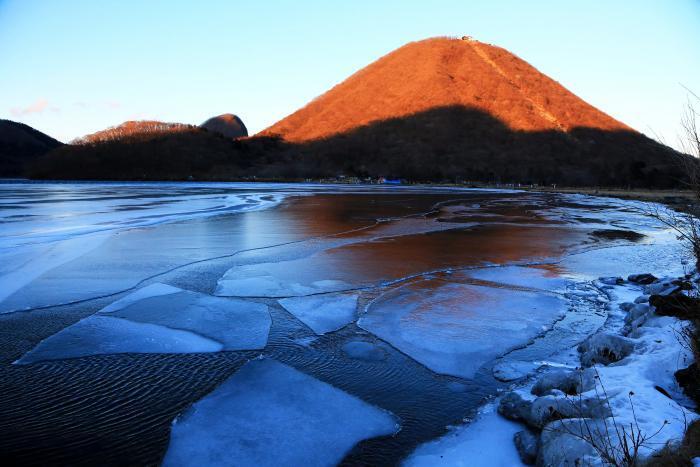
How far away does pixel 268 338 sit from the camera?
6.14m

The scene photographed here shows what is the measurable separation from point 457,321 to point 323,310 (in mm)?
1993

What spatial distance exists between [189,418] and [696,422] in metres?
3.92

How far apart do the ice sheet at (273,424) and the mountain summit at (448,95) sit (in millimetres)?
117267

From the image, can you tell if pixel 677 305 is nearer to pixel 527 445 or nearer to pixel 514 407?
pixel 514 407

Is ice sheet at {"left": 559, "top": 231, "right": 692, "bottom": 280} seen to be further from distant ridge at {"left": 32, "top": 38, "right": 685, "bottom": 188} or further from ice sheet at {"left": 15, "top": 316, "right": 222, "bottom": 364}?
distant ridge at {"left": 32, "top": 38, "right": 685, "bottom": 188}

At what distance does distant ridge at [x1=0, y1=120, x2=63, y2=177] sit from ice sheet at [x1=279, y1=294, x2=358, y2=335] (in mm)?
131873

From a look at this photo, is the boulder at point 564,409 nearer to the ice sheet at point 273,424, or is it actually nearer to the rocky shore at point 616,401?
the rocky shore at point 616,401

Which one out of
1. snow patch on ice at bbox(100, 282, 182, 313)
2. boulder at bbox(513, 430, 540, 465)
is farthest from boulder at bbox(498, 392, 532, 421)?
snow patch on ice at bbox(100, 282, 182, 313)

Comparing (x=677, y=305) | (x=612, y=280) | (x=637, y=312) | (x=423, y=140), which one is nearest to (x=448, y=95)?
(x=423, y=140)

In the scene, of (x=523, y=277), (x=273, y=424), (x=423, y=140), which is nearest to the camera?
(x=273, y=424)

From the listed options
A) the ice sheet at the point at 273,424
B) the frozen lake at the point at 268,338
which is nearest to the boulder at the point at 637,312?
the frozen lake at the point at 268,338

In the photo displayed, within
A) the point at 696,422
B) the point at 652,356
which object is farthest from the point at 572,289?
the point at 696,422

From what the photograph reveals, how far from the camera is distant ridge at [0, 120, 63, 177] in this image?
12425 centimetres

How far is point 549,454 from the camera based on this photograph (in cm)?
336
